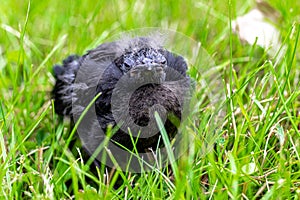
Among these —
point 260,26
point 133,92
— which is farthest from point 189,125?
point 260,26

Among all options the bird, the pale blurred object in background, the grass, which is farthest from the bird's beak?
the pale blurred object in background

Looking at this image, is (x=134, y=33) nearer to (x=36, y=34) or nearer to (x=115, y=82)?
(x=115, y=82)

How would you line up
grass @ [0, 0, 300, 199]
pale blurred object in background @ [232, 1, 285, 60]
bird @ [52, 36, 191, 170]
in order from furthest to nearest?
pale blurred object in background @ [232, 1, 285, 60] < bird @ [52, 36, 191, 170] < grass @ [0, 0, 300, 199]

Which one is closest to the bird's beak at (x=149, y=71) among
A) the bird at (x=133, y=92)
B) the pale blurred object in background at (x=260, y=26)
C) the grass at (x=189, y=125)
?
the bird at (x=133, y=92)

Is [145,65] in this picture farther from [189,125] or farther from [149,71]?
[189,125]

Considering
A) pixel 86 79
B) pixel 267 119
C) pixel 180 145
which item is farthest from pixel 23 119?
pixel 267 119

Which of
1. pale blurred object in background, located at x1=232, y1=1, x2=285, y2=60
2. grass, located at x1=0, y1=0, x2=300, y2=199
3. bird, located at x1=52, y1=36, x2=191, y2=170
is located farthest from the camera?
pale blurred object in background, located at x1=232, y1=1, x2=285, y2=60

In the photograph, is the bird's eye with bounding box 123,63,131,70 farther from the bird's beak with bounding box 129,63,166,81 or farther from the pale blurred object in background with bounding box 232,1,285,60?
the pale blurred object in background with bounding box 232,1,285,60

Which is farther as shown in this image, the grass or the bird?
the bird
